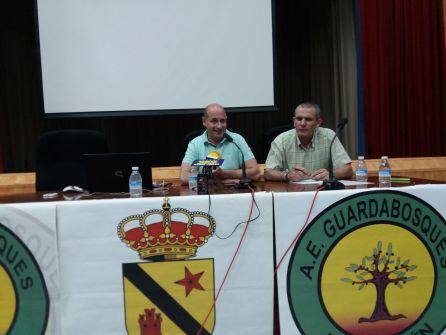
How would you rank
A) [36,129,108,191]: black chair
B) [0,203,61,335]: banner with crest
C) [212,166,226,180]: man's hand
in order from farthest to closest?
[36,129,108,191]: black chair
[212,166,226,180]: man's hand
[0,203,61,335]: banner with crest

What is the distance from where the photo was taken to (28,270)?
83.4 inches

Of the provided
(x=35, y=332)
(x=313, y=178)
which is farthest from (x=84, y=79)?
(x=35, y=332)

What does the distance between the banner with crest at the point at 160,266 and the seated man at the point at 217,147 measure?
1.14 metres

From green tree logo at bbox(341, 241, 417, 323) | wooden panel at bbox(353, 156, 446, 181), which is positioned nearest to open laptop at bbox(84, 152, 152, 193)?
green tree logo at bbox(341, 241, 417, 323)

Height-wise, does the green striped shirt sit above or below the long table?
above

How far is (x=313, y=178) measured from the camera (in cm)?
290

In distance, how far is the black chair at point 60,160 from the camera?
3.23 m

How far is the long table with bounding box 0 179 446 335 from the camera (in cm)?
Result: 212

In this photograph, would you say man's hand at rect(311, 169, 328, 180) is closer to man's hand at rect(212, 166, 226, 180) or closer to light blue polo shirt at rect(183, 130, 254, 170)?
man's hand at rect(212, 166, 226, 180)

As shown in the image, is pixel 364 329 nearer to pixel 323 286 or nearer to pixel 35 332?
pixel 323 286

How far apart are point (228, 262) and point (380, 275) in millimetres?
679

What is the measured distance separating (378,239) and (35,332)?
1523 mm

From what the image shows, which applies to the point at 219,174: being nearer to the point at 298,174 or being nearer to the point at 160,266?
the point at 298,174

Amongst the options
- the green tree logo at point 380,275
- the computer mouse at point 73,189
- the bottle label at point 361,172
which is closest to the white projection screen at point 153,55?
the computer mouse at point 73,189
